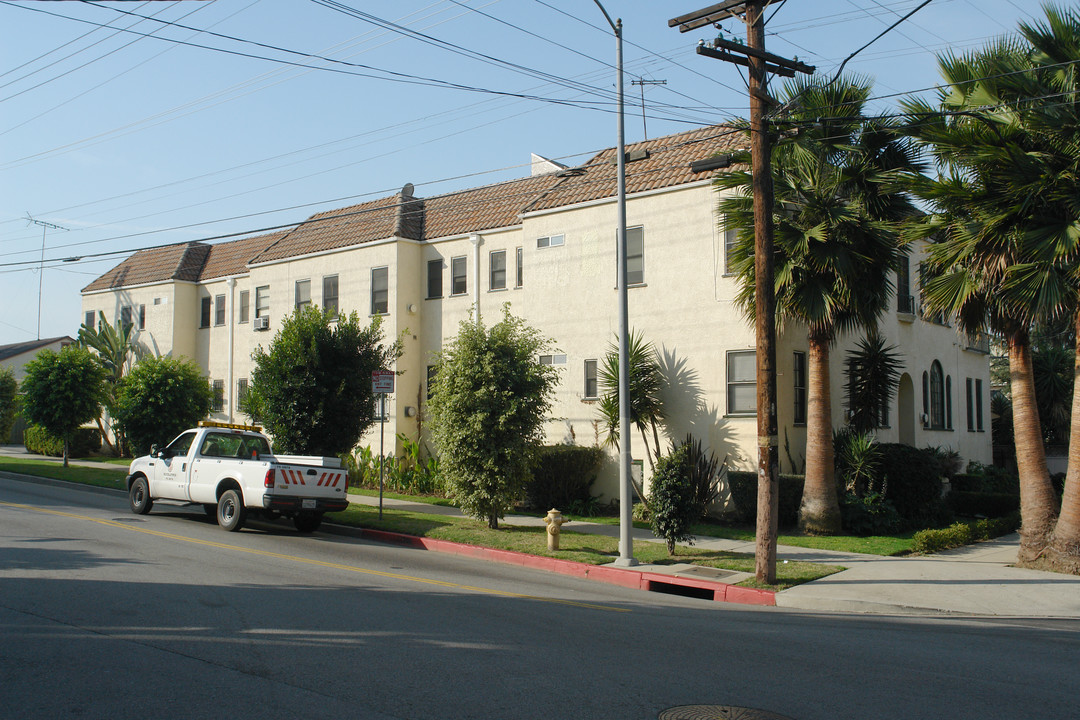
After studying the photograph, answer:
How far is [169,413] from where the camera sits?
25.7m

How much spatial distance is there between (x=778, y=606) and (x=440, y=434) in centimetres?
722

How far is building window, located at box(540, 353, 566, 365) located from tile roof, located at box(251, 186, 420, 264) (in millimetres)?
6626

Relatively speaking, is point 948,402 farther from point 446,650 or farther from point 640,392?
point 446,650

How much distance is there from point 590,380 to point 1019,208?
34.0ft

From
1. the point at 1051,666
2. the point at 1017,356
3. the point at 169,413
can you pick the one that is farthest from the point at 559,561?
the point at 169,413

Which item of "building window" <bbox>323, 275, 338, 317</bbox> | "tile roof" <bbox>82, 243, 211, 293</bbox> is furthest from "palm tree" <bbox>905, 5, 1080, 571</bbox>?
"tile roof" <bbox>82, 243, 211, 293</bbox>

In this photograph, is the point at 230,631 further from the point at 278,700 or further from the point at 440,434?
the point at 440,434

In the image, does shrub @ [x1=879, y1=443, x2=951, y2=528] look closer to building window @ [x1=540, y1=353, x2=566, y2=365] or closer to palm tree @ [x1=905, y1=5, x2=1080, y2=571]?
palm tree @ [x1=905, y1=5, x2=1080, y2=571]

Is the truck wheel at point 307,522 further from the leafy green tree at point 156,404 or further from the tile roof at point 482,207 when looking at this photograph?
the leafy green tree at point 156,404

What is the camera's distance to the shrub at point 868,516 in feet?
55.5

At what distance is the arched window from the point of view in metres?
24.2

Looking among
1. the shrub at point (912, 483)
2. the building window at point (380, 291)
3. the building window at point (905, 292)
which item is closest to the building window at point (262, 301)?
the building window at point (380, 291)

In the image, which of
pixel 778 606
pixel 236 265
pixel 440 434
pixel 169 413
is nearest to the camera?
pixel 778 606

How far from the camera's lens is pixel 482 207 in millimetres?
25734
